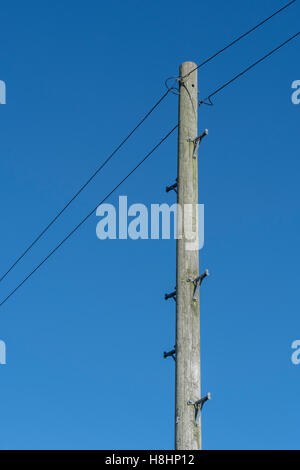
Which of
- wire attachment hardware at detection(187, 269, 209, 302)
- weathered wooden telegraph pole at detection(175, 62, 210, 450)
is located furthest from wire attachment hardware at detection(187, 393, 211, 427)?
wire attachment hardware at detection(187, 269, 209, 302)

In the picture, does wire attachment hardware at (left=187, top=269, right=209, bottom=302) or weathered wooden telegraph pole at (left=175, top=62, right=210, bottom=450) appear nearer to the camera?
weathered wooden telegraph pole at (left=175, top=62, right=210, bottom=450)

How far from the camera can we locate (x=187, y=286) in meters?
10.3

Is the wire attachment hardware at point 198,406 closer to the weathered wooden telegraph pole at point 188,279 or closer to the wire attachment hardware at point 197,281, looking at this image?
the weathered wooden telegraph pole at point 188,279

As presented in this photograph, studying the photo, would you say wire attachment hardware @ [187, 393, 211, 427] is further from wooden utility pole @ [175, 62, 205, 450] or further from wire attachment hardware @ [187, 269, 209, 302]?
wire attachment hardware @ [187, 269, 209, 302]

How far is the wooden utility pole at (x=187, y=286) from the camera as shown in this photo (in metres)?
9.53

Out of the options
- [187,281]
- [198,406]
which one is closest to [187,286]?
[187,281]

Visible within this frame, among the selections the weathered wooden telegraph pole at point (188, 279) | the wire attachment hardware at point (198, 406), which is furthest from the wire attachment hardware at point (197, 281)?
the wire attachment hardware at point (198, 406)

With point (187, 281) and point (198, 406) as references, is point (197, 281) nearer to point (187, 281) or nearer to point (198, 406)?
point (187, 281)

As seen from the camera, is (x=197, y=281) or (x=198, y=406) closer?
(x=198, y=406)

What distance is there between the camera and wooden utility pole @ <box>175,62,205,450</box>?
31.3 ft

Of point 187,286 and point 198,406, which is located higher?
point 187,286

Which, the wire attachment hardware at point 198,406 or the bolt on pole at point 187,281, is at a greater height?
the bolt on pole at point 187,281

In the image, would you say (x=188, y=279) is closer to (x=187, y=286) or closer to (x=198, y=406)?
(x=187, y=286)
